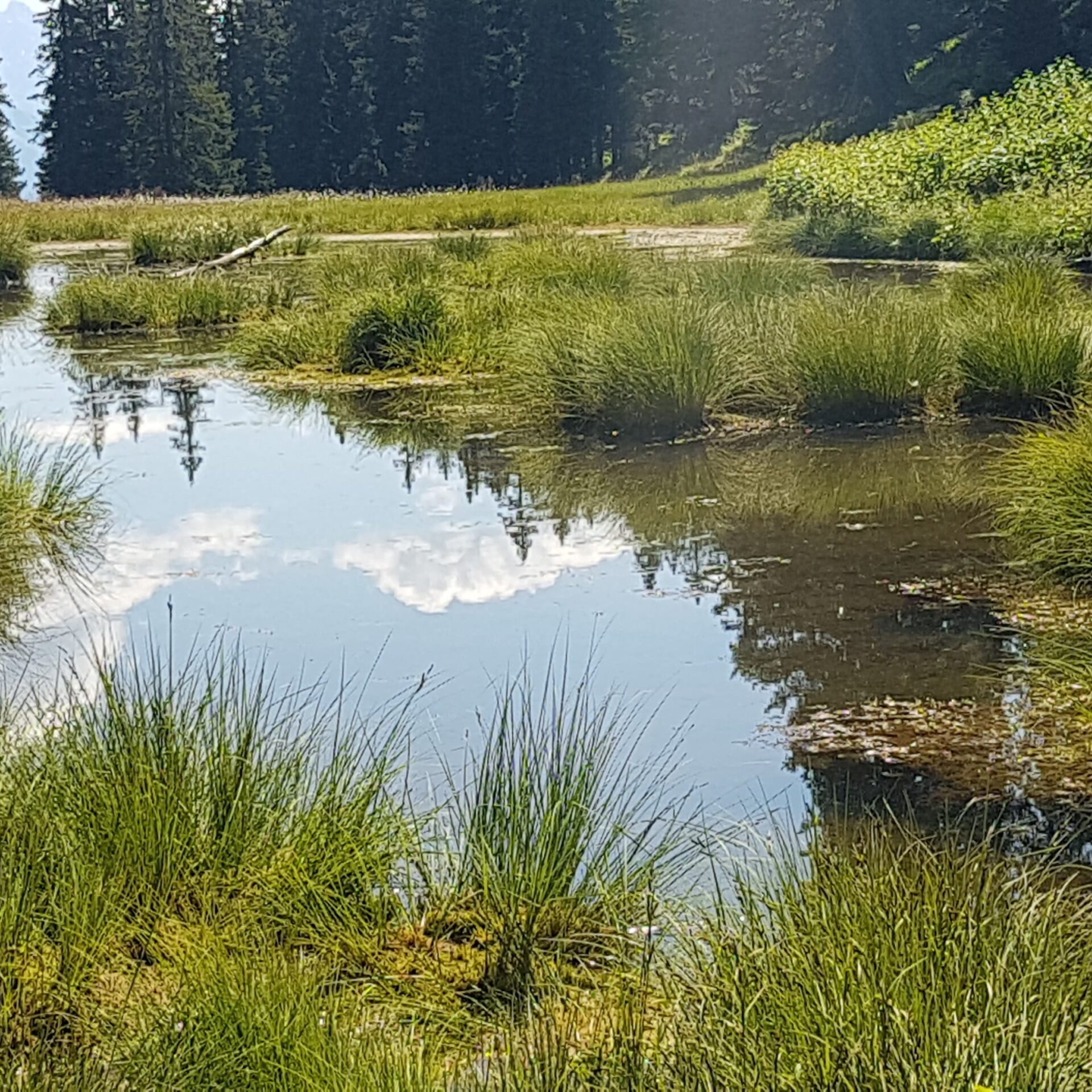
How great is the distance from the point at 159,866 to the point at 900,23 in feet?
132

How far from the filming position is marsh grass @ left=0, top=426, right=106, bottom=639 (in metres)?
Result: 6.22

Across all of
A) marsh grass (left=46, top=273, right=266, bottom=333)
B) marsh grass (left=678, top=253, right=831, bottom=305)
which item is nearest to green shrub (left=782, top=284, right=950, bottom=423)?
marsh grass (left=678, top=253, right=831, bottom=305)

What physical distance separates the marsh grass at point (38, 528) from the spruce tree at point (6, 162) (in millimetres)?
46040

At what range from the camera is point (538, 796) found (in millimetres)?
3309

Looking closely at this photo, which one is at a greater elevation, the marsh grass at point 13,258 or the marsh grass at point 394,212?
the marsh grass at point 394,212

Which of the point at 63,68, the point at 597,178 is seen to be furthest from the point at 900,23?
the point at 63,68

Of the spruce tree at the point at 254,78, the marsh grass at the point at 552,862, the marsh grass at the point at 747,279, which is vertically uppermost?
the spruce tree at the point at 254,78

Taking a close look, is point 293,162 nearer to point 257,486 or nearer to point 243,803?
point 257,486

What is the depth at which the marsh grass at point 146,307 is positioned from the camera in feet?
49.3

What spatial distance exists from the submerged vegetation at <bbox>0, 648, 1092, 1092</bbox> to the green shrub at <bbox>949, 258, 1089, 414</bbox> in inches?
222

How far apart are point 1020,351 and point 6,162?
49.0 m

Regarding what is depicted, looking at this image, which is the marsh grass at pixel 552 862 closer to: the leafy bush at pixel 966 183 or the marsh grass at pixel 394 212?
the leafy bush at pixel 966 183

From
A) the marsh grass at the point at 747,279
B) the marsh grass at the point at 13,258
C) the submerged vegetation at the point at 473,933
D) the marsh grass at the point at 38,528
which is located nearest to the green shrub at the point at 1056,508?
the submerged vegetation at the point at 473,933

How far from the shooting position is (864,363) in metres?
9.12
